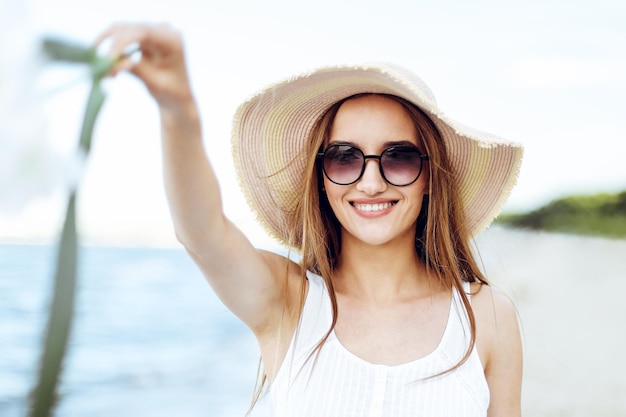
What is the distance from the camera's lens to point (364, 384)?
163cm

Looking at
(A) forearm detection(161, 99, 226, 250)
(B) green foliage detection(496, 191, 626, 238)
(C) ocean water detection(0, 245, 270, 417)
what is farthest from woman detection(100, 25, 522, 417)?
(B) green foliage detection(496, 191, 626, 238)

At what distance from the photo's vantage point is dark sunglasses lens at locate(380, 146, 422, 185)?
1.62 m

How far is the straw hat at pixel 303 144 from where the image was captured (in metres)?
1.66

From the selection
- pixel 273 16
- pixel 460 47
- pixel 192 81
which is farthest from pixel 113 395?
pixel 460 47

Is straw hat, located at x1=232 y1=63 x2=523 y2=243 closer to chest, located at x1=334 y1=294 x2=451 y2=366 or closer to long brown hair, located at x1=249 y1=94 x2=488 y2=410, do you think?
long brown hair, located at x1=249 y1=94 x2=488 y2=410

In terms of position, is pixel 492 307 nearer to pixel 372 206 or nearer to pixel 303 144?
pixel 372 206

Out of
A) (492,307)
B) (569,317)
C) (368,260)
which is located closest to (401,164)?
(368,260)

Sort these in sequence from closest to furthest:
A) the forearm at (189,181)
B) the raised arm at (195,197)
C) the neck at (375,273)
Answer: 1. the raised arm at (195,197)
2. the forearm at (189,181)
3. the neck at (375,273)

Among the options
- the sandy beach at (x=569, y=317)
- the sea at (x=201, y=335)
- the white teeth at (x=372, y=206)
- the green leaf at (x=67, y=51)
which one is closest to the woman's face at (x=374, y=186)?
the white teeth at (x=372, y=206)

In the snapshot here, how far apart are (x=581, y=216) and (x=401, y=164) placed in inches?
675

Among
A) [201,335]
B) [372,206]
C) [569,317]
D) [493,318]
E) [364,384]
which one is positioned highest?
[372,206]

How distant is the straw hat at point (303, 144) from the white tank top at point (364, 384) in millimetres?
348

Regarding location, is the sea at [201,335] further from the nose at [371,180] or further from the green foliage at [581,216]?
the nose at [371,180]

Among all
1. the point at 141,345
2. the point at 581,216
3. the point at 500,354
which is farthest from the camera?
the point at 581,216
